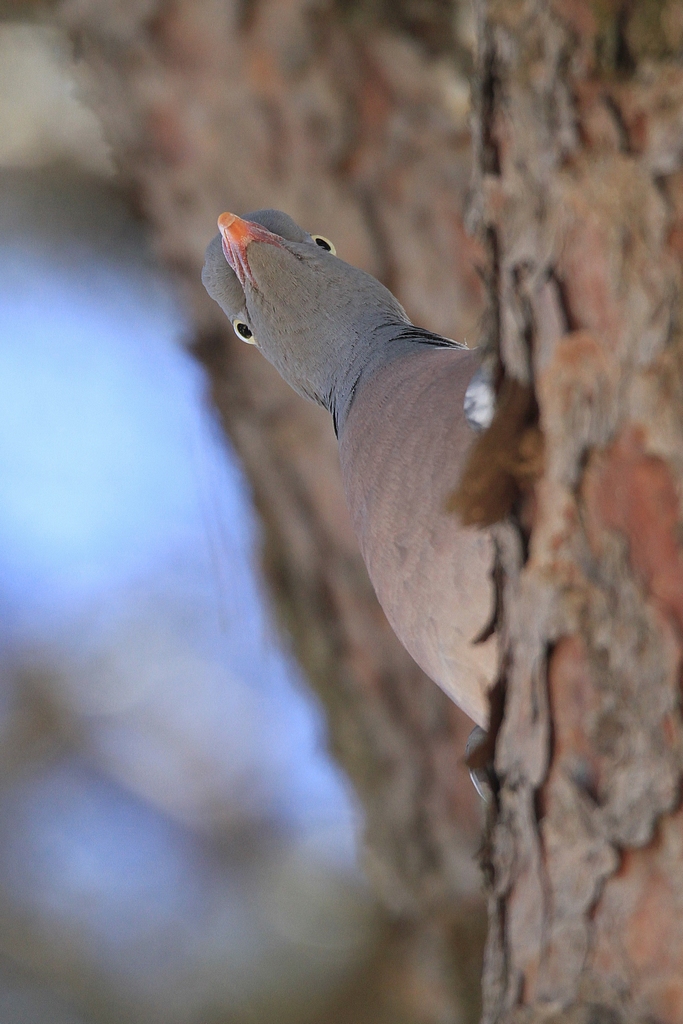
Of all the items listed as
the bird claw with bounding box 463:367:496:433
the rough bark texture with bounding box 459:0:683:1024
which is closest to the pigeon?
the bird claw with bounding box 463:367:496:433

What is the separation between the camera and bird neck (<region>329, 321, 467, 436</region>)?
4.21 ft

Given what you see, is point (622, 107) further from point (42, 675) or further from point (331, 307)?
point (42, 675)

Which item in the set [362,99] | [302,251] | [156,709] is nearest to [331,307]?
[302,251]

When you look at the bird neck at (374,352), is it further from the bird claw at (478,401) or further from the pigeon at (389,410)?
the bird claw at (478,401)

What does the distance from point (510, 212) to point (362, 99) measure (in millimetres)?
1246

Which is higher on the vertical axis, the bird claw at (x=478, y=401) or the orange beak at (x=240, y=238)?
the orange beak at (x=240, y=238)

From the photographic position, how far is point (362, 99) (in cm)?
167

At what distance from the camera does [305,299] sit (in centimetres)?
147

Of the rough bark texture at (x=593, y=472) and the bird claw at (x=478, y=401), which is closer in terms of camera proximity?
the rough bark texture at (x=593, y=472)

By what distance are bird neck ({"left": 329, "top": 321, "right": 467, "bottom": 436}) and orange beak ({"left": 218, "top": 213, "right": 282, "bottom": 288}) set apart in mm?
215

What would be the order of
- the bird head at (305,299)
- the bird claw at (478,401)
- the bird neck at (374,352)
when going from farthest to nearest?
1. the bird head at (305,299)
2. the bird neck at (374,352)
3. the bird claw at (478,401)

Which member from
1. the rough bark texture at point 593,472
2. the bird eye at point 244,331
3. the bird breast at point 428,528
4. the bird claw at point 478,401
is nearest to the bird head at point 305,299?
the bird eye at point 244,331

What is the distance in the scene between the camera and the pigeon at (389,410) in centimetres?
88

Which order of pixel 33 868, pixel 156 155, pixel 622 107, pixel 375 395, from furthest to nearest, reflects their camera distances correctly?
pixel 33 868
pixel 156 155
pixel 375 395
pixel 622 107
